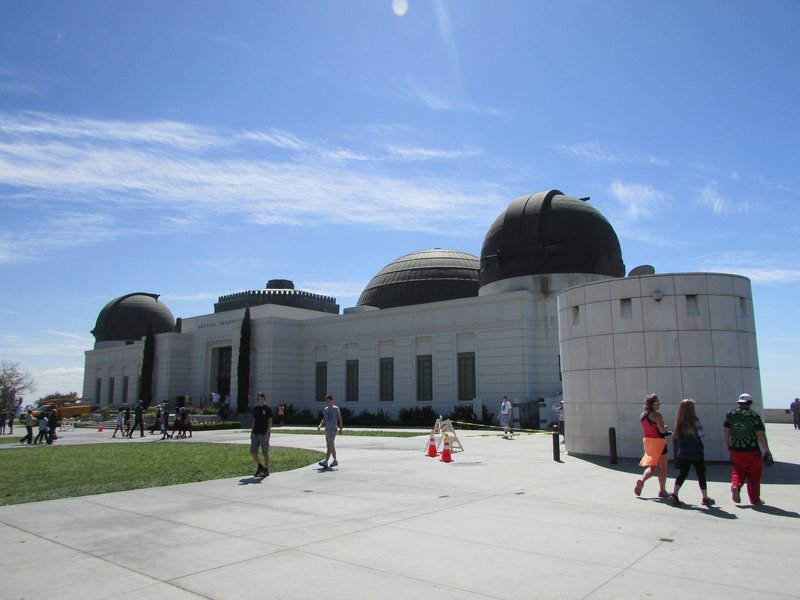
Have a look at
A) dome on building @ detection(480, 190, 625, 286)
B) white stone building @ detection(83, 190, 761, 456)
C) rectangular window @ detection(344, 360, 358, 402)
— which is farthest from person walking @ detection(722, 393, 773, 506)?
rectangular window @ detection(344, 360, 358, 402)

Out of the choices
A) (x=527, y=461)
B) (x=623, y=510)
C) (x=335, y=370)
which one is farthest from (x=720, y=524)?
(x=335, y=370)

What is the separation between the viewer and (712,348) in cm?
1430

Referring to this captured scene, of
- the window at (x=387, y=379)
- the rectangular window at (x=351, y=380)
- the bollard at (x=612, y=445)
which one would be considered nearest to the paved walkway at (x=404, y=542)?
the bollard at (x=612, y=445)

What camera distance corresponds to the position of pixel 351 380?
41062 mm

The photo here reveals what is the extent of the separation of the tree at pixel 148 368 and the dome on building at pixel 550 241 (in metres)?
31.4

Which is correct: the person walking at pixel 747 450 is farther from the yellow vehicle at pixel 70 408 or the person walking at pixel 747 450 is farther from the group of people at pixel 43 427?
the yellow vehicle at pixel 70 408

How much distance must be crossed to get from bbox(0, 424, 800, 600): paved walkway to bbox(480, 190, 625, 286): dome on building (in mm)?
24096

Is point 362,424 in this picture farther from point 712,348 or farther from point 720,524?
point 720,524

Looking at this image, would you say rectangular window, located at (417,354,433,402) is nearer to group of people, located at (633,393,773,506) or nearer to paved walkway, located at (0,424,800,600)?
paved walkway, located at (0,424,800,600)

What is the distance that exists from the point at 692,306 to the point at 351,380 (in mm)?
29101

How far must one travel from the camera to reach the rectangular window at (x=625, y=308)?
15086 millimetres

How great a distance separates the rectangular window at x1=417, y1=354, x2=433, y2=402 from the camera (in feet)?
120

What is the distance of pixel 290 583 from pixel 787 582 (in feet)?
15.2

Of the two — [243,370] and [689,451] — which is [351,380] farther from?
[689,451]
